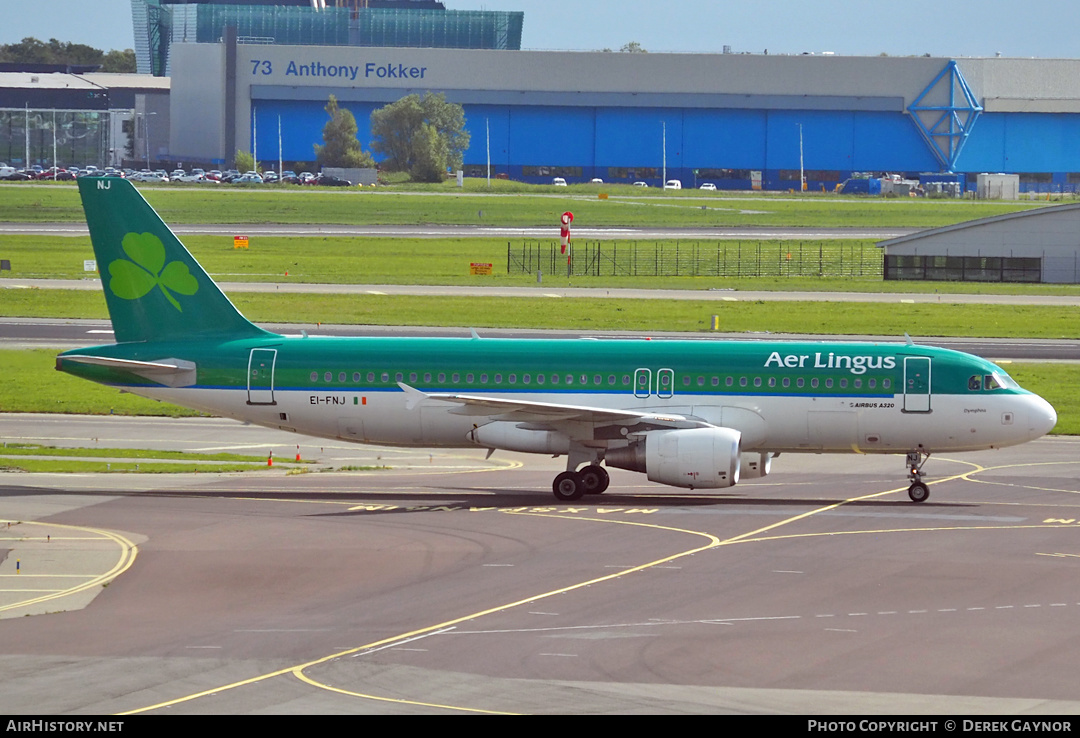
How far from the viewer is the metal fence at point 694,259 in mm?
107438

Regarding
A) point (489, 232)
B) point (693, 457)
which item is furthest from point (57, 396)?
point (489, 232)

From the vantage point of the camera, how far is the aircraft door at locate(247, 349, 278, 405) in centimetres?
3900

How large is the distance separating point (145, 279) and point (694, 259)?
76691mm

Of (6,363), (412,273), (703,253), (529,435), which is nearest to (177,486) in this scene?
(529,435)

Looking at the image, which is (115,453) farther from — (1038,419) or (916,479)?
(1038,419)

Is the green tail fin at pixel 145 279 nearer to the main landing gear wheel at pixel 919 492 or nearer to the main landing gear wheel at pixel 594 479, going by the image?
the main landing gear wheel at pixel 594 479

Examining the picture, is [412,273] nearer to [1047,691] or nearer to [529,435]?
[529,435]

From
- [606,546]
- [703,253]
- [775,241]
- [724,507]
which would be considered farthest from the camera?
[775,241]

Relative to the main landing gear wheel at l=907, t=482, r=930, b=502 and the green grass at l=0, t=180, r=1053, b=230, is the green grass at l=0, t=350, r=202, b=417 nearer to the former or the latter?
the main landing gear wheel at l=907, t=482, r=930, b=502

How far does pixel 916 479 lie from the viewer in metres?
37.9

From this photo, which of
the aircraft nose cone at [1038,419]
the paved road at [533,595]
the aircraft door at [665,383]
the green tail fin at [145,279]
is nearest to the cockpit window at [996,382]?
the aircraft nose cone at [1038,419]

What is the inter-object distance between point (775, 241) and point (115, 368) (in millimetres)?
99028

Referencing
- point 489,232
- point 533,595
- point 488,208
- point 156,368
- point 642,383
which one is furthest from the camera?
point 488,208

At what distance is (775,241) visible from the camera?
13112 cm
